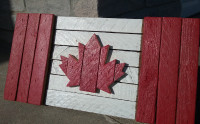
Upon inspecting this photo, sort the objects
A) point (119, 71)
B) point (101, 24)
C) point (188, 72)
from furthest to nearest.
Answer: point (101, 24), point (119, 71), point (188, 72)

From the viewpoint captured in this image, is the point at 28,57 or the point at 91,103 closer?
the point at 91,103

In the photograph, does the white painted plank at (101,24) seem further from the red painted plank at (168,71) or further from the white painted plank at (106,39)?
the red painted plank at (168,71)

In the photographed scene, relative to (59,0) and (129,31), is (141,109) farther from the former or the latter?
(59,0)

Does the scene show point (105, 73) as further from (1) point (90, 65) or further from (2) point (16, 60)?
(2) point (16, 60)

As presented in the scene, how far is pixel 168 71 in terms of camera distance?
1189 millimetres

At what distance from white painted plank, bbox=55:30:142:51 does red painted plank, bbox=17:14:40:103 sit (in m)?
0.23

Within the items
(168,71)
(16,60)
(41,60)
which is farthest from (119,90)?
(16,60)

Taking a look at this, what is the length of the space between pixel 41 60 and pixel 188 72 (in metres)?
1.24

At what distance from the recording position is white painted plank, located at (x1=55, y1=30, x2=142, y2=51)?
132 centimetres

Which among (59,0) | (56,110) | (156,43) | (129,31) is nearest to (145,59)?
(156,43)

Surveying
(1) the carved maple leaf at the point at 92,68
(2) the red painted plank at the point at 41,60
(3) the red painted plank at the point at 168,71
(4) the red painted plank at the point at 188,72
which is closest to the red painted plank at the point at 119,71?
(1) the carved maple leaf at the point at 92,68

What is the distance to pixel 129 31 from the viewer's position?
1334 mm

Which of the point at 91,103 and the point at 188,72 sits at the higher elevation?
the point at 188,72

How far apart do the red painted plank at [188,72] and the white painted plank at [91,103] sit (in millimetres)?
353
